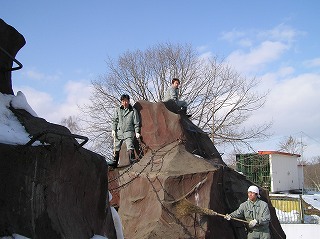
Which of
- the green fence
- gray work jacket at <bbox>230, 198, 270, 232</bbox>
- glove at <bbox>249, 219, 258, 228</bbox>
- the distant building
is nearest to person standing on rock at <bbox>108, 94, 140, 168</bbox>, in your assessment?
gray work jacket at <bbox>230, 198, 270, 232</bbox>

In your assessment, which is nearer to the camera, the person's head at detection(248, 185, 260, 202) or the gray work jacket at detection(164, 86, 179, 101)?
the person's head at detection(248, 185, 260, 202)

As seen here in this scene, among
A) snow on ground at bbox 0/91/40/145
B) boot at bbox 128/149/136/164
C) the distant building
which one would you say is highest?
the distant building

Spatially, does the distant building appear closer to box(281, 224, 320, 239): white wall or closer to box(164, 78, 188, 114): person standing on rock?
box(281, 224, 320, 239): white wall

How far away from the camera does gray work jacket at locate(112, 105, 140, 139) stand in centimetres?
909

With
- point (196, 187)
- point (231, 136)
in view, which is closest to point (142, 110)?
point (196, 187)

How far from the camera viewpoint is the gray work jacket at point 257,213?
22.9 feet

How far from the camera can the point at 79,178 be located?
339cm

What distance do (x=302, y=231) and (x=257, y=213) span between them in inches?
354

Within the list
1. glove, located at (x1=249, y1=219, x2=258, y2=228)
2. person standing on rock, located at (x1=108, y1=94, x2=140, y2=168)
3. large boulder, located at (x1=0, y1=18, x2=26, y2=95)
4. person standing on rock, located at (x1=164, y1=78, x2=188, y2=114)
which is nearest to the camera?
large boulder, located at (x1=0, y1=18, x2=26, y2=95)

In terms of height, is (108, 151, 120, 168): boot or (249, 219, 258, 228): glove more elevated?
(108, 151, 120, 168): boot

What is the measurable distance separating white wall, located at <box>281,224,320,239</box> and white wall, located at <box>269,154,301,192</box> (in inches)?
421

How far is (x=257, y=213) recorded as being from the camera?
7105 mm

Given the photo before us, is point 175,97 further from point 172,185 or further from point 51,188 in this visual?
point 51,188

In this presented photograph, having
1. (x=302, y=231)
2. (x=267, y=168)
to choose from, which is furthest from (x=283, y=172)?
(x=302, y=231)
